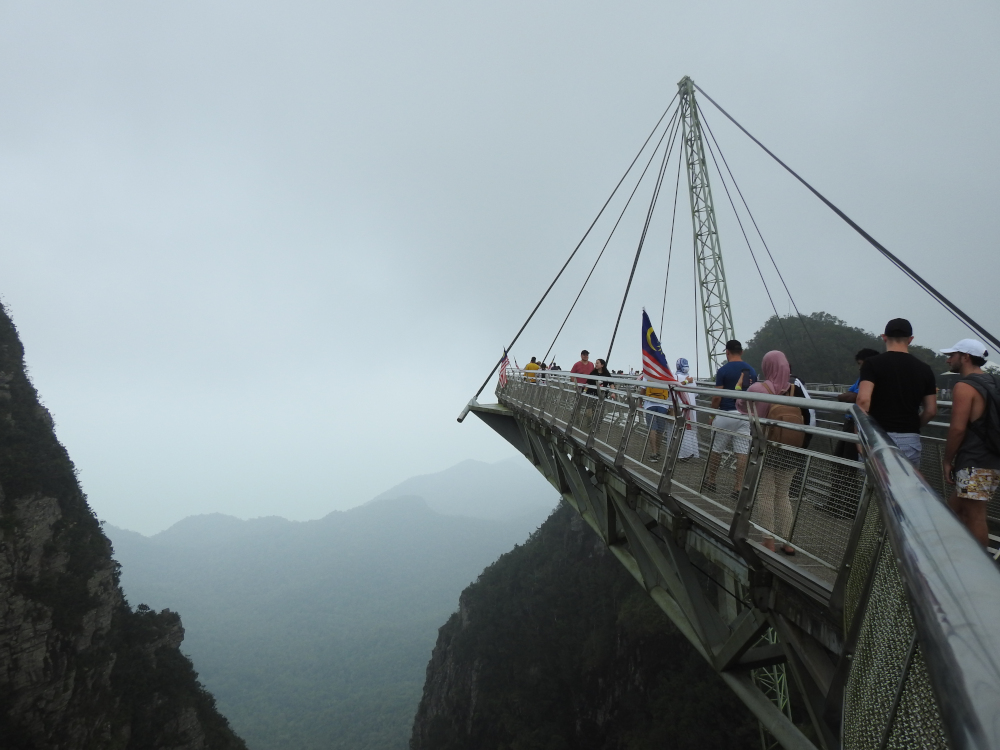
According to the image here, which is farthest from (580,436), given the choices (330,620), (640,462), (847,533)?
(330,620)

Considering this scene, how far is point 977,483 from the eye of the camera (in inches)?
133

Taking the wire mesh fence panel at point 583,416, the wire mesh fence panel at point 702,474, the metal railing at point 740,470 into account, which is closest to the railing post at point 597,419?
the metal railing at point 740,470

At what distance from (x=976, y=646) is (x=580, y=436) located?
26.7 feet

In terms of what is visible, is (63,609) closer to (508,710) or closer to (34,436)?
(34,436)

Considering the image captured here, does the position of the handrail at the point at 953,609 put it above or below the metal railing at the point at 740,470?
above

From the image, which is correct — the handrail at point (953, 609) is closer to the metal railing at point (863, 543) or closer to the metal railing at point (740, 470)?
the metal railing at point (863, 543)

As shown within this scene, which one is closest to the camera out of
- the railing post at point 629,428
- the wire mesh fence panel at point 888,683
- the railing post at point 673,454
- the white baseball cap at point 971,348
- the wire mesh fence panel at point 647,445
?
the wire mesh fence panel at point 888,683

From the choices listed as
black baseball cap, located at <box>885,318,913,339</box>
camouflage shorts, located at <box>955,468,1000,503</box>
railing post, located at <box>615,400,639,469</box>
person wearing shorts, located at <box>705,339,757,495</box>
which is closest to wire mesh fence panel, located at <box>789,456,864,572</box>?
person wearing shorts, located at <box>705,339,757,495</box>

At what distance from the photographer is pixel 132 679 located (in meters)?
46.2

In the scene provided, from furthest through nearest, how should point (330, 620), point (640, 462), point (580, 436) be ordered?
point (330, 620), point (580, 436), point (640, 462)

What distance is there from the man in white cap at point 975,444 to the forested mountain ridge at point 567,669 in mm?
33415

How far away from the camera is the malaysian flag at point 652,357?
9.36 m

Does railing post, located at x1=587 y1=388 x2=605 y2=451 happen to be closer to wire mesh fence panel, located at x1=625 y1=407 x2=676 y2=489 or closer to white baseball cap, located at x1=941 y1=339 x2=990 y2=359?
wire mesh fence panel, located at x1=625 y1=407 x2=676 y2=489

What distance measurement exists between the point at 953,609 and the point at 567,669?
2264 inches
